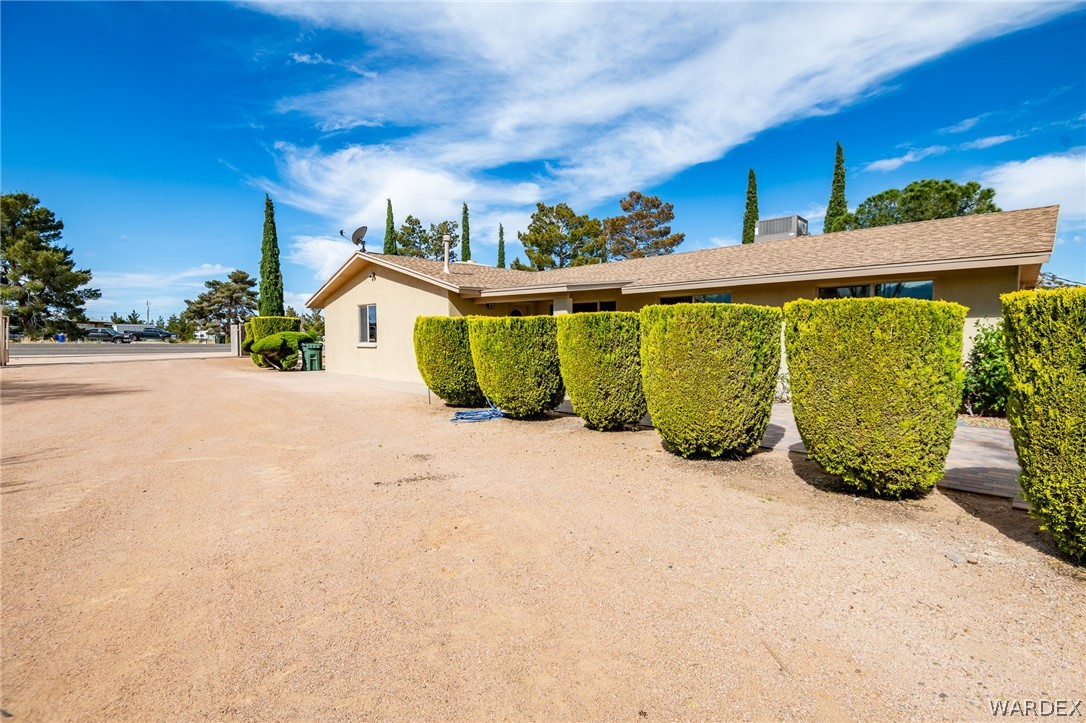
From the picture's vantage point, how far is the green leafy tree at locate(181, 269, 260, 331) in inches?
2130

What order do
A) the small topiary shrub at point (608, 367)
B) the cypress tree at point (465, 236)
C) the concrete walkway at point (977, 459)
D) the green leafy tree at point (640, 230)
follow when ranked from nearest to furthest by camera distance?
1. the concrete walkway at point (977, 459)
2. the small topiary shrub at point (608, 367)
3. the cypress tree at point (465, 236)
4. the green leafy tree at point (640, 230)

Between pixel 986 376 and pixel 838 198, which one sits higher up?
pixel 838 198

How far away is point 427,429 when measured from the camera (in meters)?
8.09

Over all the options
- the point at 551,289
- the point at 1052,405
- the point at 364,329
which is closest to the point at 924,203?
the point at 551,289

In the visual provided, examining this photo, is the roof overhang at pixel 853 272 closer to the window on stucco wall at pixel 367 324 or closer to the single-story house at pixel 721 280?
the single-story house at pixel 721 280

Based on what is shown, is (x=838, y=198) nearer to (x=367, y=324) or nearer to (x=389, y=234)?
(x=367, y=324)

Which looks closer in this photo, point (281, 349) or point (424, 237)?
point (281, 349)

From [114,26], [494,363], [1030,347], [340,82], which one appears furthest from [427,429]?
[114,26]

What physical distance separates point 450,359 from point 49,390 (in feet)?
37.3

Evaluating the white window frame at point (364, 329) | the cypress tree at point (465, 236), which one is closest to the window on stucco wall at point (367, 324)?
the white window frame at point (364, 329)

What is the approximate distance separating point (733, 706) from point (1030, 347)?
3.24 metres

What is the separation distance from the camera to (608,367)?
7.43 metres

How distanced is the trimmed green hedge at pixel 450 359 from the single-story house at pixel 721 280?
12.7 feet

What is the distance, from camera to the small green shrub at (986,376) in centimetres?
838
